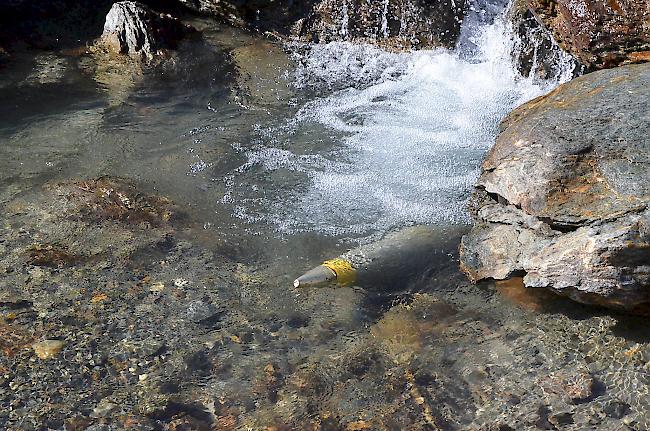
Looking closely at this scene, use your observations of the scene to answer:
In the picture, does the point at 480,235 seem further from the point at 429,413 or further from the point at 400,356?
the point at 429,413

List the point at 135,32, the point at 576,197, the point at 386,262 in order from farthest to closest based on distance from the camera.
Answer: the point at 135,32, the point at 386,262, the point at 576,197

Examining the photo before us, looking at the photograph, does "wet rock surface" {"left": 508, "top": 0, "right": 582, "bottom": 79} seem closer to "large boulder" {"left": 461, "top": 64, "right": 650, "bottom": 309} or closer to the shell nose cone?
"large boulder" {"left": 461, "top": 64, "right": 650, "bottom": 309}

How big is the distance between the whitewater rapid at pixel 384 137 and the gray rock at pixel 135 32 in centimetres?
186

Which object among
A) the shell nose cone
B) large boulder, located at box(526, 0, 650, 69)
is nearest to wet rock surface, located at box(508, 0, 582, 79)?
large boulder, located at box(526, 0, 650, 69)

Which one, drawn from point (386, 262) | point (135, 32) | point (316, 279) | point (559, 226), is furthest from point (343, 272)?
point (135, 32)

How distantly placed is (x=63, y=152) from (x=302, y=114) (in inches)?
94.5

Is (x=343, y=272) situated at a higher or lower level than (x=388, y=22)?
lower

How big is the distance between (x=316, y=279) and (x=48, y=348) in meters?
1.73

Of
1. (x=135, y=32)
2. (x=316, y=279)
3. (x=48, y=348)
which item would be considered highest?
(x=135, y=32)

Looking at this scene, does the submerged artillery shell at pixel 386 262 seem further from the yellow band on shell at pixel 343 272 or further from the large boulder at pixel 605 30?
the large boulder at pixel 605 30

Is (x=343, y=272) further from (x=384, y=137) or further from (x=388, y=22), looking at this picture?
(x=388, y=22)

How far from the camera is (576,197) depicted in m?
4.02

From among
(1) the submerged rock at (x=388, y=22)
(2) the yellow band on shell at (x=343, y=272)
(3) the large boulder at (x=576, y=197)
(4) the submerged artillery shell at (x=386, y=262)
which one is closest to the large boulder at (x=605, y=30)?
(3) the large boulder at (x=576, y=197)

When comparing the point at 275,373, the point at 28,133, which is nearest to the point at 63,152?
the point at 28,133
